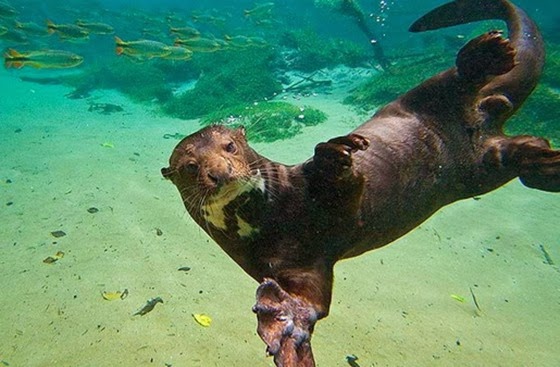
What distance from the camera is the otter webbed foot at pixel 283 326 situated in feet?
5.50

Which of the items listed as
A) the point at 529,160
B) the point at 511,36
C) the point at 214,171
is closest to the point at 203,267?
the point at 214,171

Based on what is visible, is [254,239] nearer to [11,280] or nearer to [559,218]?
[11,280]

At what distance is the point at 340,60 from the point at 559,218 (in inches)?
532

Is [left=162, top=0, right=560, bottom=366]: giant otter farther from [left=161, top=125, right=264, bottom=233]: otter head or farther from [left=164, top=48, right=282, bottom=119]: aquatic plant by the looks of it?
[left=164, top=48, right=282, bottom=119]: aquatic plant

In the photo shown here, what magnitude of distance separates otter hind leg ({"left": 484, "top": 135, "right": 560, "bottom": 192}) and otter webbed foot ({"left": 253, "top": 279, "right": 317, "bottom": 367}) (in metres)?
2.11

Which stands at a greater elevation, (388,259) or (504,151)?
(504,151)

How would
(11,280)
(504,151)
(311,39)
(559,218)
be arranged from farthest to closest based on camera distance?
(311,39) → (559,218) → (11,280) → (504,151)

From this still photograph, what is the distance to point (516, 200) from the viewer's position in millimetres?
7020

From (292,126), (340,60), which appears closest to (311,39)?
(340,60)

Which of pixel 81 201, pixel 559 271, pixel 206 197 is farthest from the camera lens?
pixel 81 201

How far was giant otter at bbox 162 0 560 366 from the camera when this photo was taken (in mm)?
2189

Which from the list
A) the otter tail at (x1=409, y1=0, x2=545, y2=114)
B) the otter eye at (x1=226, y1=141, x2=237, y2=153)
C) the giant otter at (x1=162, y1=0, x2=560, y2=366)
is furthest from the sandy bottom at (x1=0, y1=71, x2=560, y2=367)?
the otter tail at (x1=409, y1=0, x2=545, y2=114)

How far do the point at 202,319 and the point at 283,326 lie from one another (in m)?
2.47

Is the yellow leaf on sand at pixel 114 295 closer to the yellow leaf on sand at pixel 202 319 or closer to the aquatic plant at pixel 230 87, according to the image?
the yellow leaf on sand at pixel 202 319
